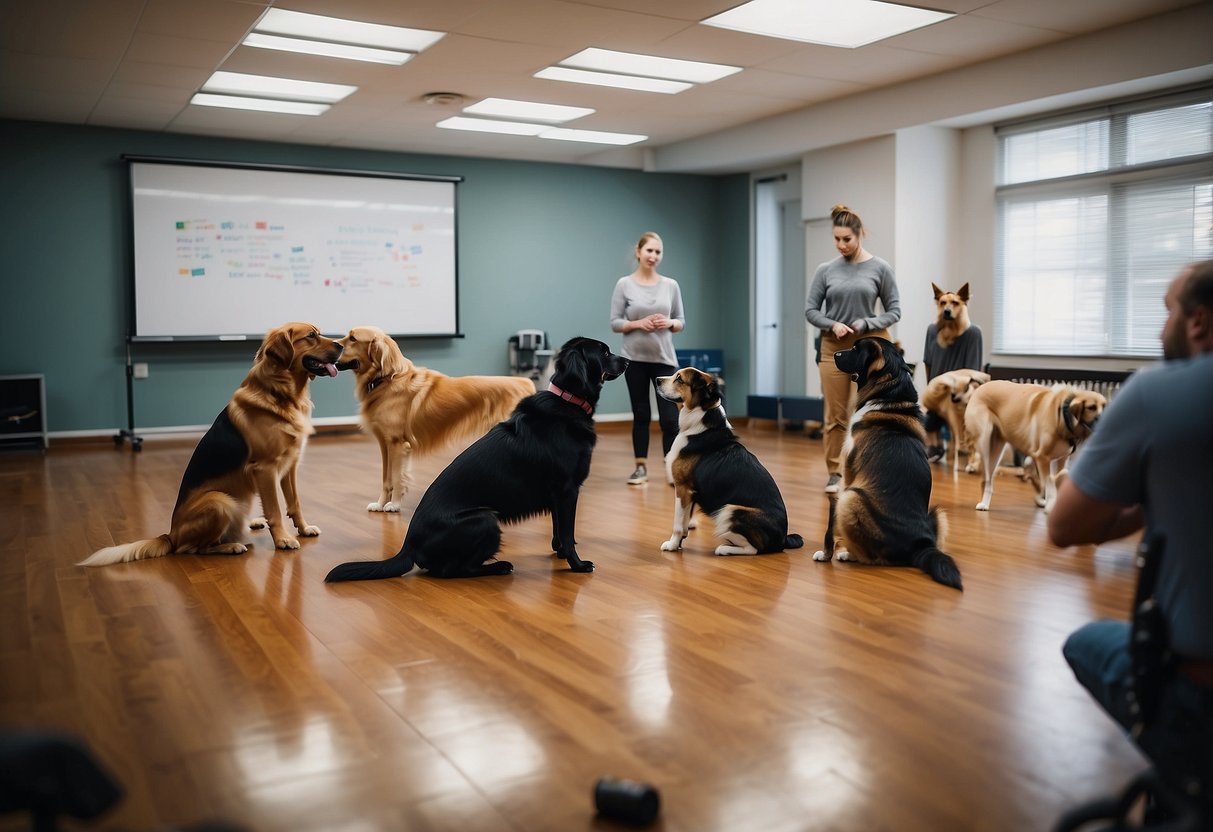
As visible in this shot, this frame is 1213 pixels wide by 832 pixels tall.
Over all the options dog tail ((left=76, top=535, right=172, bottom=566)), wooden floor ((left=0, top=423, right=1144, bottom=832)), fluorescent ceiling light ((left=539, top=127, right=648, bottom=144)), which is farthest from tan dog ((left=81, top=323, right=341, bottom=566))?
fluorescent ceiling light ((left=539, top=127, right=648, bottom=144))

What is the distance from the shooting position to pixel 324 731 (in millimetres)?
2215

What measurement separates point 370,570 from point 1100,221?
19.4 ft

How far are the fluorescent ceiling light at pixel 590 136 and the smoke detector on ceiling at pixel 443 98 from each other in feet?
4.37

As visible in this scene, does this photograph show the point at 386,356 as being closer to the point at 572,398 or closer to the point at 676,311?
the point at 572,398

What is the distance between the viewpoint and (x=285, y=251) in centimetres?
911

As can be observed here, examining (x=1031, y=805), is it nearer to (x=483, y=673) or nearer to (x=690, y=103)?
(x=483, y=673)

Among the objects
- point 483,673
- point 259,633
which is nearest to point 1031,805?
point 483,673

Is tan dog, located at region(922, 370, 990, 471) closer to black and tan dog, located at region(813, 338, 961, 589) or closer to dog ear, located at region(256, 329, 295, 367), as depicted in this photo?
black and tan dog, located at region(813, 338, 961, 589)

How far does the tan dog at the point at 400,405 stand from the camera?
16.8 feet

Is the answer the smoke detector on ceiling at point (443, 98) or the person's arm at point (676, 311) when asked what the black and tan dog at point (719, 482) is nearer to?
the person's arm at point (676, 311)

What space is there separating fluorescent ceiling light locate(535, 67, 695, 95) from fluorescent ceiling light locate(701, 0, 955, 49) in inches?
51.2

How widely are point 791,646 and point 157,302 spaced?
738 cm

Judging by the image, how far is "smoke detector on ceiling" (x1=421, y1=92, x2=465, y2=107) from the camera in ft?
23.7

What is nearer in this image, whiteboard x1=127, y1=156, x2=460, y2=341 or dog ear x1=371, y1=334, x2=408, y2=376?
dog ear x1=371, y1=334, x2=408, y2=376
